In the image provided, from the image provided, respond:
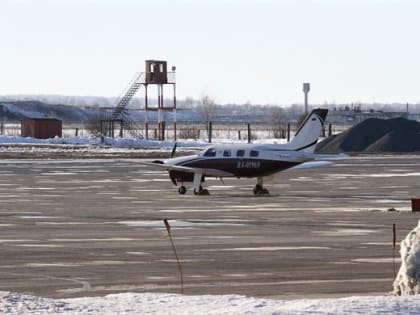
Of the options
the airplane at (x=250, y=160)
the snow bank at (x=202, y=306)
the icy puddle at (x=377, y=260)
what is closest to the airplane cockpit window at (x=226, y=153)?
the airplane at (x=250, y=160)

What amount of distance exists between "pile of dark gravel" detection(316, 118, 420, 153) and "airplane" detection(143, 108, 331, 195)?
152 feet

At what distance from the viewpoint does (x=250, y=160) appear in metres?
49.8

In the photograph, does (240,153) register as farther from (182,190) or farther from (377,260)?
(377,260)

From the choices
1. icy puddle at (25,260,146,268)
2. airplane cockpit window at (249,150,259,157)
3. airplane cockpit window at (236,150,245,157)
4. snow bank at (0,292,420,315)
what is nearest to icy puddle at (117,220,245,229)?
icy puddle at (25,260,146,268)

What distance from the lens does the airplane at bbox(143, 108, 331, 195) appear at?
1944 inches

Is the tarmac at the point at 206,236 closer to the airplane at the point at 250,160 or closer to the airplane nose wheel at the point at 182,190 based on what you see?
the airplane nose wheel at the point at 182,190

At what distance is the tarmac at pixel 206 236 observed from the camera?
74.7 feet

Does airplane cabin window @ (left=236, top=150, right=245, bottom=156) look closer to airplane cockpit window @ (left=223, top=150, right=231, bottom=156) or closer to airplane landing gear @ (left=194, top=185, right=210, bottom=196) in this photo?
airplane cockpit window @ (left=223, top=150, right=231, bottom=156)

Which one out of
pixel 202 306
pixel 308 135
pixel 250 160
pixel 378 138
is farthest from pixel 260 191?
pixel 378 138

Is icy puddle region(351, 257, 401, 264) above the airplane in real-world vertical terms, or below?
below

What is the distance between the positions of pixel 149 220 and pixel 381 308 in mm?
20927

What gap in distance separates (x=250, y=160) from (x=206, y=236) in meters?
18.1

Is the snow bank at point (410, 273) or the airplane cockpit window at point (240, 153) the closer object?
the snow bank at point (410, 273)

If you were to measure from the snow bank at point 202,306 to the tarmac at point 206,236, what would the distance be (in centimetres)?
348
